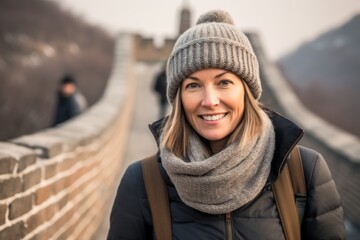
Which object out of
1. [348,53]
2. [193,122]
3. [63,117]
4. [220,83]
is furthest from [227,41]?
[348,53]

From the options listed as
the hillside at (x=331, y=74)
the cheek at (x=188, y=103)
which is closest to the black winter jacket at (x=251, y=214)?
the cheek at (x=188, y=103)

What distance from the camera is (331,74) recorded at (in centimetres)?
5334

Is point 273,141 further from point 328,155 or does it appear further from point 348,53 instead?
point 348,53

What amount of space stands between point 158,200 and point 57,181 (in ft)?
5.84

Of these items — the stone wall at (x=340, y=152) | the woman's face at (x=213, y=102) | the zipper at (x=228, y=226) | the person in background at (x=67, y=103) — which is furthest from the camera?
the person in background at (x=67, y=103)

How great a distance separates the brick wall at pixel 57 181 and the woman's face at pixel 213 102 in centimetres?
101

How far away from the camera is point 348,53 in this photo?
156 feet

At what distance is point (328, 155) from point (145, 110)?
8.69 metres

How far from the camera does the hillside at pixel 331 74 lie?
4544 cm

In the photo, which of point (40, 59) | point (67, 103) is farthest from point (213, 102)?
point (40, 59)

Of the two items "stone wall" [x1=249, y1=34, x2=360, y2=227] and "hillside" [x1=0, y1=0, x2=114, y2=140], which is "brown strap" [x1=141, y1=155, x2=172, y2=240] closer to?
"stone wall" [x1=249, y1=34, x2=360, y2=227]

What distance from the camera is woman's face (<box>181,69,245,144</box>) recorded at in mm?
1979

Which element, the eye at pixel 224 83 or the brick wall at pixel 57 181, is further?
the brick wall at pixel 57 181

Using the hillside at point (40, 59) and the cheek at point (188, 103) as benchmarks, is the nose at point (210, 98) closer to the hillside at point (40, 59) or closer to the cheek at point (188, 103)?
the cheek at point (188, 103)
